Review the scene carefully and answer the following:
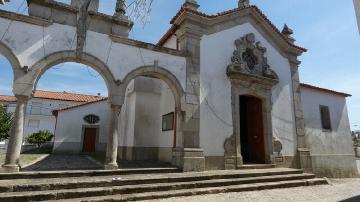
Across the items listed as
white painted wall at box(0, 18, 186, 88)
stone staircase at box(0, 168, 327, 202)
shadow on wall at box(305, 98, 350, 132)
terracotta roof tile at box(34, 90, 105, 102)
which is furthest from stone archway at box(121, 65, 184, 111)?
terracotta roof tile at box(34, 90, 105, 102)

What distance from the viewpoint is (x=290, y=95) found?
1084cm

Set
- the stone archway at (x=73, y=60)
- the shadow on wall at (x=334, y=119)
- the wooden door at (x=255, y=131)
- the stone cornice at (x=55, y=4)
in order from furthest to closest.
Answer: the shadow on wall at (x=334, y=119)
the wooden door at (x=255, y=131)
the stone cornice at (x=55, y=4)
the stone archway at (x=73, y=60)

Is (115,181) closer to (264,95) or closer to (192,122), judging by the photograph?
(192,122)

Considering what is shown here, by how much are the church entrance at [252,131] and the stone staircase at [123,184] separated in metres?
2.13

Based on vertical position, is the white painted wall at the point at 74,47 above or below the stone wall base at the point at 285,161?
above

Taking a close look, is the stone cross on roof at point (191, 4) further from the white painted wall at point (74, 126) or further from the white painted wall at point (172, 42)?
the white painted wall at point (74, 126)

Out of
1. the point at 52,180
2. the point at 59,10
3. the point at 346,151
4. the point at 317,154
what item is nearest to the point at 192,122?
the point at 52,180

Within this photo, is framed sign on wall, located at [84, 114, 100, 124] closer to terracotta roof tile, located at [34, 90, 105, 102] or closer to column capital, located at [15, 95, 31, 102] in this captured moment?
column capital, located at [15, 95, 31, 102]

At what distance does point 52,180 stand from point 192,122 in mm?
4262

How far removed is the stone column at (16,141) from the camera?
18.4ft

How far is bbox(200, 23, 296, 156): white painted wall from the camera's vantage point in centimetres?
834

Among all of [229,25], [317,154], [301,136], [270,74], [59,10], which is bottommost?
[317,154]

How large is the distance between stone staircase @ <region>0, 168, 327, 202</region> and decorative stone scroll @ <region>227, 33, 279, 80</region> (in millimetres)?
4174

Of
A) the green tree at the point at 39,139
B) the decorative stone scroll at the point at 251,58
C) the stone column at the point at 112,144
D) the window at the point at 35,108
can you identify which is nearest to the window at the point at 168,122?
the stone column at the point at 112,144
